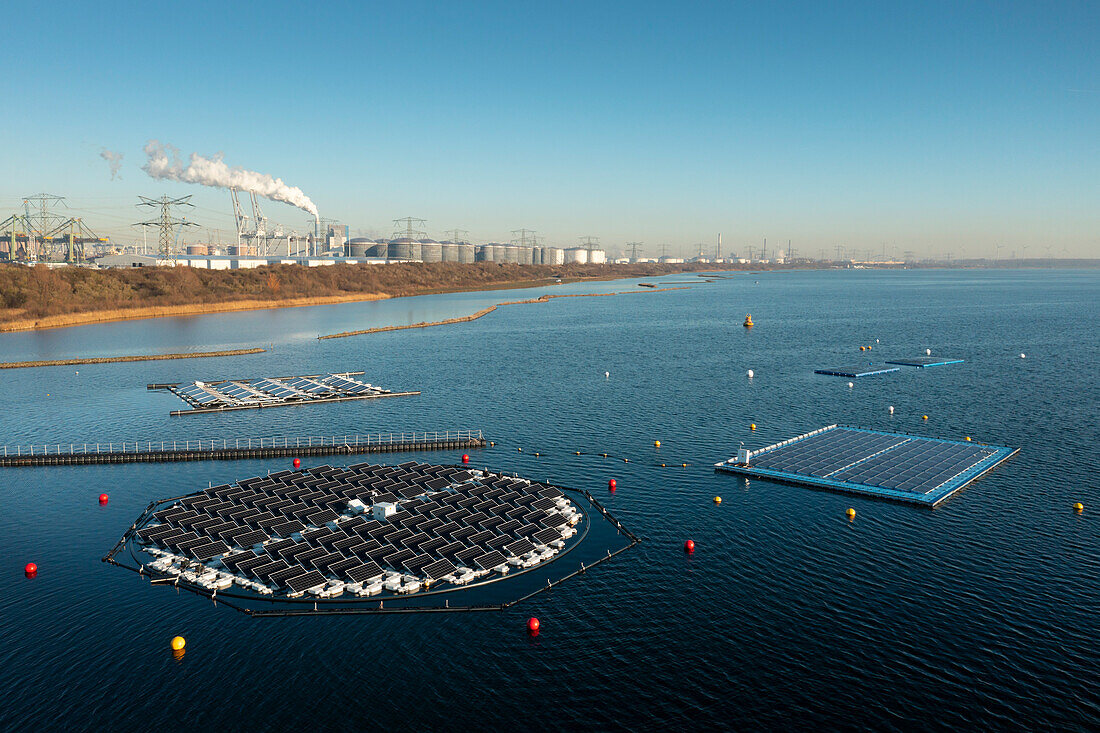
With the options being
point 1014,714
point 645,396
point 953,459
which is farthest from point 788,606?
point 645,396

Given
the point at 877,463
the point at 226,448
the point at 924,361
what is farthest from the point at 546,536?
the point at 924,361

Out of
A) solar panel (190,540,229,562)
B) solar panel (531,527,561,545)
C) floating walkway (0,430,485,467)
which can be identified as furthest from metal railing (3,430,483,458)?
solar panel (531,527,561,545)

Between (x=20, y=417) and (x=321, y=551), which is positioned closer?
(x=321, y=551)

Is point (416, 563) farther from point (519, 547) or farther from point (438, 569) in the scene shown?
point (519, 547)

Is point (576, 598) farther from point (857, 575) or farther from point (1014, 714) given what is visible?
point (1014, 714)

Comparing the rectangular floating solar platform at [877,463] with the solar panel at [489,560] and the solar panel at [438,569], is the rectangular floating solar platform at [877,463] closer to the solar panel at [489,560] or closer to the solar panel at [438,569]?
the solar panel at [489,560]

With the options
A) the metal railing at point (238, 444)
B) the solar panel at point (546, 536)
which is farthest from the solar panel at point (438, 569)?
the metal railing at point (238, 444)
